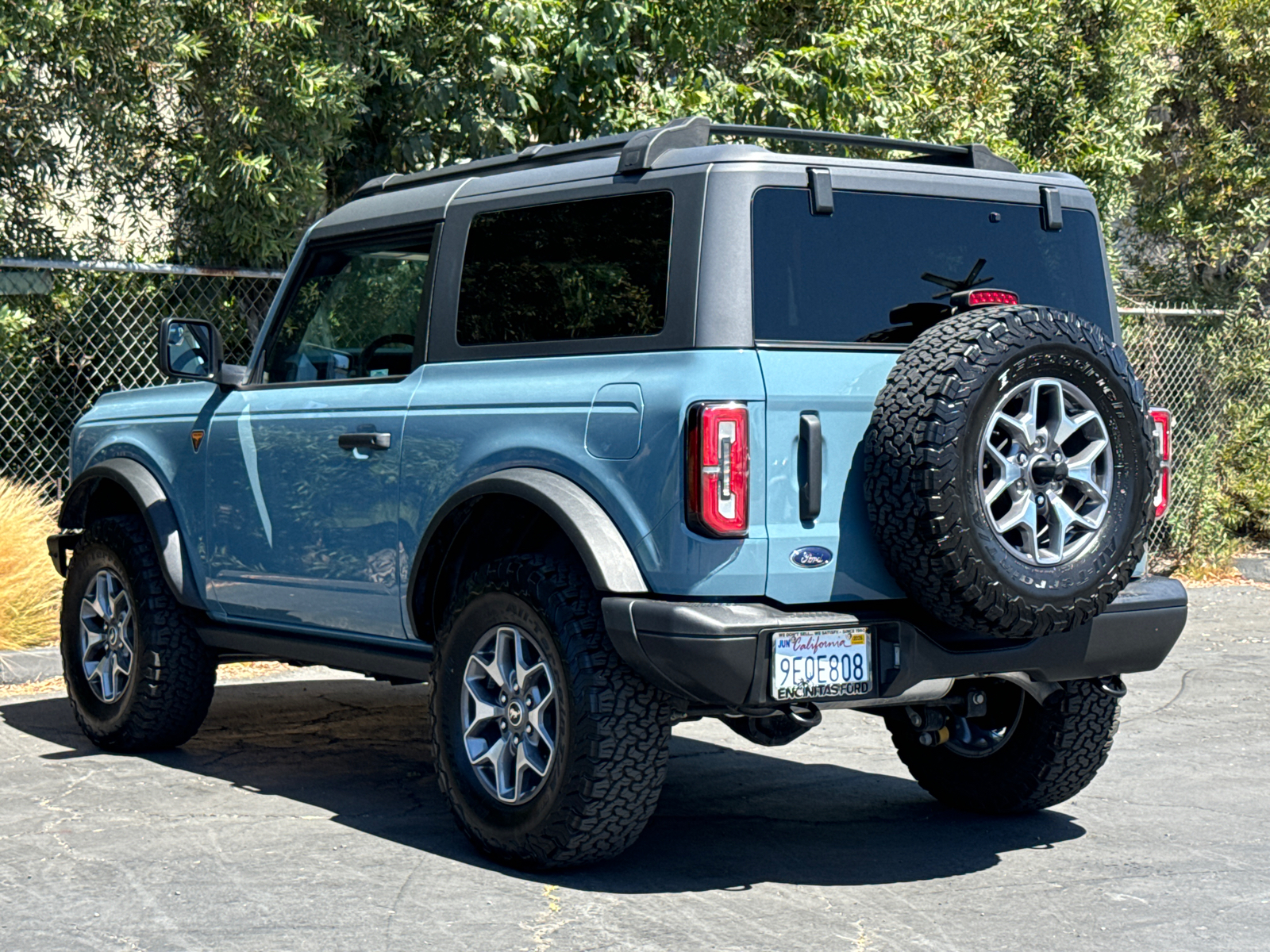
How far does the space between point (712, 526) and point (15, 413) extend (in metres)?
6.18

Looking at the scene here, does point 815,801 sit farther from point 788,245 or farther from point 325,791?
point 788,245

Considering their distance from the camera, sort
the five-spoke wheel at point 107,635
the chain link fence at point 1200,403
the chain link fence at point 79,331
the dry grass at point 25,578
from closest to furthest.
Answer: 1. the five-spoke wheel at point 107,635
2. the dry grass at point 25,578
3. the chain link fence at point 79,331
4. the chain link fence at point 1200,403

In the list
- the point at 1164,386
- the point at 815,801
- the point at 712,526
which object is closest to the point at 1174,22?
the point at 1164,386

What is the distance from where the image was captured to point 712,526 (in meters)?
4.49

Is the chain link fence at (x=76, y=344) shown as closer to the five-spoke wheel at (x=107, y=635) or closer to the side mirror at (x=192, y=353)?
the five-spoke wheel at (x=107, y=635)

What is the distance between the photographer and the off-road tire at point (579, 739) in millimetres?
4715

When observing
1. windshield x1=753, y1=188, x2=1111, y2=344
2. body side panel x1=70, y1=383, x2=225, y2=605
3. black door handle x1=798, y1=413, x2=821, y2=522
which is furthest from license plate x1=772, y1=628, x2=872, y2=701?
body side panel x1=70, y1=383, x2=225, y2=605

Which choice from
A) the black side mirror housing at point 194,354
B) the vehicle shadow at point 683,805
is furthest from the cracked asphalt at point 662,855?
the black side mirror housing at point 194,354

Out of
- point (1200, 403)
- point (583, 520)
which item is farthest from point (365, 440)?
point (1200, 403)

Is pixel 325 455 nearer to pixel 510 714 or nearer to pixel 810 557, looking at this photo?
pixel 510 714

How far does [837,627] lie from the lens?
4562 millimetres

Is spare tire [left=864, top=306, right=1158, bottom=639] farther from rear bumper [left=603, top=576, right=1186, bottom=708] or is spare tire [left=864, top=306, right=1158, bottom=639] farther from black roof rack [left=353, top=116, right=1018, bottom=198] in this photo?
black roof rack [left=353, top=116, right=1018, bottom=198]

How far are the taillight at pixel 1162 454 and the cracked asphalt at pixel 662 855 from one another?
1125 millimetres

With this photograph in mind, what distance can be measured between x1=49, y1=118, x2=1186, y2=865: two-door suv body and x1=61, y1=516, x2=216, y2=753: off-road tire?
804 millimetres
